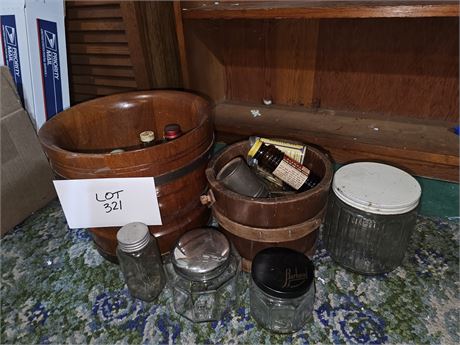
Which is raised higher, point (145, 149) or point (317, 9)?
point (317, 9)

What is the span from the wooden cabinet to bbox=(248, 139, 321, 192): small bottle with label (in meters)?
0.19

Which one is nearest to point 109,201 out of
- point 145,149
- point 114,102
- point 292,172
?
point 145,149

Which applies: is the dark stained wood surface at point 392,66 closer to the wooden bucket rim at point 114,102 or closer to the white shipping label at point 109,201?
the wooden bucket rim at point 114,102

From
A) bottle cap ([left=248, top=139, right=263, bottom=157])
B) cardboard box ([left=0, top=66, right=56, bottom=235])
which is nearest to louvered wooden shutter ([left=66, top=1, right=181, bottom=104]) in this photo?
cardboard box ([left=0, top=66, right=56, bottom=235])

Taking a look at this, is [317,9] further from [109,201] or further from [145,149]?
[109,201]

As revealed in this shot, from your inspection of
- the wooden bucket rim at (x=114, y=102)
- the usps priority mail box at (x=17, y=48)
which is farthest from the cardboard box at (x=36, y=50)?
the wooden bucket rim at (x=114, y=102)

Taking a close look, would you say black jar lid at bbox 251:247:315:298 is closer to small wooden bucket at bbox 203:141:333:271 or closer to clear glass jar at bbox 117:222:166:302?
small wooden bucket at bbox 203:141:333:271

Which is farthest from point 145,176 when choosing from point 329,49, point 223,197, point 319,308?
point 329,49

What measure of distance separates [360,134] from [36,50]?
31.7 inches

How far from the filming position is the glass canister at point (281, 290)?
488 mm

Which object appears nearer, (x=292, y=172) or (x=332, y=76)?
(x=292, y=172)

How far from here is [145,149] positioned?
51 centimetres

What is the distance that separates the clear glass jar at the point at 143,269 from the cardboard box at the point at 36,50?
17.2 inches

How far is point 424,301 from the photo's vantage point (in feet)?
1.90
